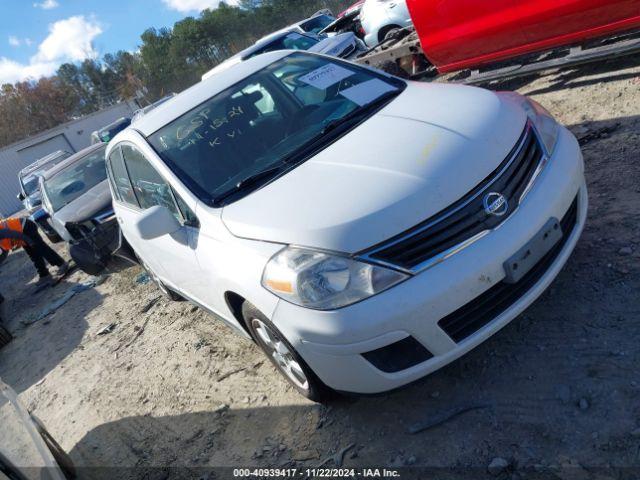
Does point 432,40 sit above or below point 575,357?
above

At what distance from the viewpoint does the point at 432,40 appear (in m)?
5.72

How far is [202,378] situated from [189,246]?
1203 millimetres

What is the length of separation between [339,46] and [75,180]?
201 inches

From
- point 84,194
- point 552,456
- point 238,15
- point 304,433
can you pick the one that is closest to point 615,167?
point 552,456

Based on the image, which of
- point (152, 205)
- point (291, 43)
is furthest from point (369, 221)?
point (291, 43)

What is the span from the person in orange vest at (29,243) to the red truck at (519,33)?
259 inches

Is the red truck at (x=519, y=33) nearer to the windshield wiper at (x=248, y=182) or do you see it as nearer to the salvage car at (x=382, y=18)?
the salvage car at (x=382, y=18)

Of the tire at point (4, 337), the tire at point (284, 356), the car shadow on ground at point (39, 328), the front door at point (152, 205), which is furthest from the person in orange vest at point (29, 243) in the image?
the tire at point (284, 356)

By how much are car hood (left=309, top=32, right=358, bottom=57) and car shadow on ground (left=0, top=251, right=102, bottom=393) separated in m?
5.23

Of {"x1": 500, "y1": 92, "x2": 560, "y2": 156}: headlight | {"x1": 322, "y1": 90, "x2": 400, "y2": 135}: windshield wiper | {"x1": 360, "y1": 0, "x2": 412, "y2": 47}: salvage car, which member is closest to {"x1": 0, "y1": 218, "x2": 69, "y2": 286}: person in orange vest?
{"x1": 322, "y1": 90, "x2": 400, "y2": 135}: windshield wiper

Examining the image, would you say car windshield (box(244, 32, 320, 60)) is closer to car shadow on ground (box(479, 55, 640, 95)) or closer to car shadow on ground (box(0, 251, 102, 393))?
car shadow on ground (box(479, 55, 640, 95))

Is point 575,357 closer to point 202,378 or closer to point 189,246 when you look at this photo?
point 189,246

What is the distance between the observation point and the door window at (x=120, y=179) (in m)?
3.98

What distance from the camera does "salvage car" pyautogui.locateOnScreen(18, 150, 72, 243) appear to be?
10.7 meters
